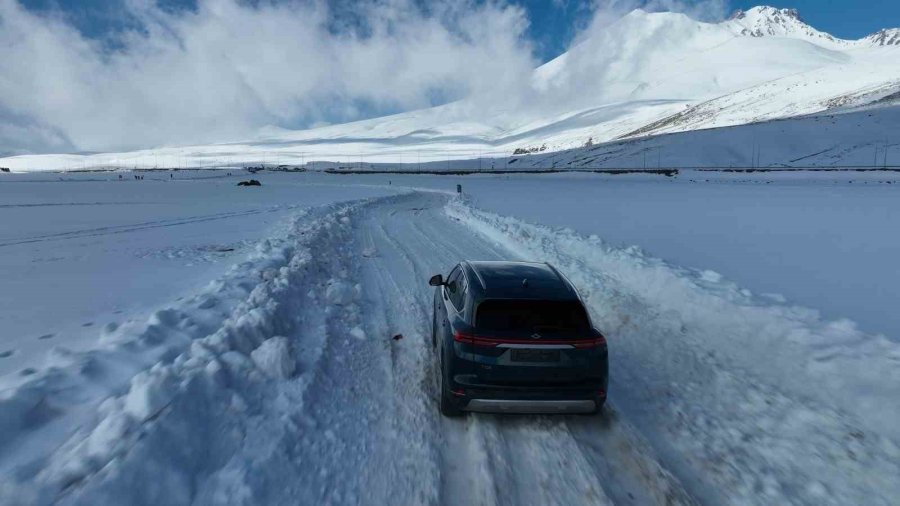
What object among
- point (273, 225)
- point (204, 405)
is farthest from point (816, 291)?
point (273, 225)

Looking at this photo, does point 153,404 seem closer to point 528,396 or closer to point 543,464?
point 528,396

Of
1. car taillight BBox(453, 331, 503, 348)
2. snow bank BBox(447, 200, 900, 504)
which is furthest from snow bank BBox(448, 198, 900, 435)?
car taillight BBox(453, 331, 503, 348)

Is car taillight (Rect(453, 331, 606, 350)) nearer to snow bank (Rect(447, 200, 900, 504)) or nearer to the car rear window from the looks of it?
the car rear window

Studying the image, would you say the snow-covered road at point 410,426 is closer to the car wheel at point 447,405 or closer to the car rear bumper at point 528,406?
the car wheel at point 447,405

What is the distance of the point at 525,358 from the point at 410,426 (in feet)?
4.39

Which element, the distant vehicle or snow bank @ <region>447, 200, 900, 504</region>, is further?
the distant vehicle

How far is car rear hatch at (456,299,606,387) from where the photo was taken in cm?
452

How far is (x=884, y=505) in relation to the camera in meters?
3.74

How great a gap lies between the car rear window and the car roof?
0.25ft

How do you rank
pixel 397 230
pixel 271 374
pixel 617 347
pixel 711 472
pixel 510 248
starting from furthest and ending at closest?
pixel 397 230, pixel 510 248, pixel 617 347, pixel 271 374, pixel 711 472

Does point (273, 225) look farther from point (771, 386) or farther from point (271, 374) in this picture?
point (771, 386)

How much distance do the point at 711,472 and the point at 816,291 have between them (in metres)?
6.87

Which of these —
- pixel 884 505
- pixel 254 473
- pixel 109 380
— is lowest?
pixel 884 505

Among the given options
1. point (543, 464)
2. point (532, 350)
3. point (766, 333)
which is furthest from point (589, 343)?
point (766, 333)
